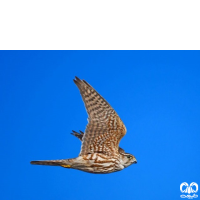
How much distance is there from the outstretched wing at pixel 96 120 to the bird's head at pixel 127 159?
0.54 meters

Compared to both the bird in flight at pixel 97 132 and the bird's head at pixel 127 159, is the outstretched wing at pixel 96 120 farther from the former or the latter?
the bird's head at pixel 127 159

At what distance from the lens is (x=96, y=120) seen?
7.88 meters

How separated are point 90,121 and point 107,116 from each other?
1.20 ft

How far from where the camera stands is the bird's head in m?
8.06

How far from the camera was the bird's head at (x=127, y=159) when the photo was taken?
8.06m

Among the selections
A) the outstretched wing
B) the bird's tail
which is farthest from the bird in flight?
the bird's tail

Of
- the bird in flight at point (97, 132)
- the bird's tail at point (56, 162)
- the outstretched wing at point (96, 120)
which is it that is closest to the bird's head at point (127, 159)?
the bird in flight at point (97, 132)

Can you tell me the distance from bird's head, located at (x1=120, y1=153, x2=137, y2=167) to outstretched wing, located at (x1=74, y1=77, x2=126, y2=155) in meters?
0.54

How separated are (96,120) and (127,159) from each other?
107 cm

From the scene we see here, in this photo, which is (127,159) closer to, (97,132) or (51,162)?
(97,132)

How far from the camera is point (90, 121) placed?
25.8 feet
